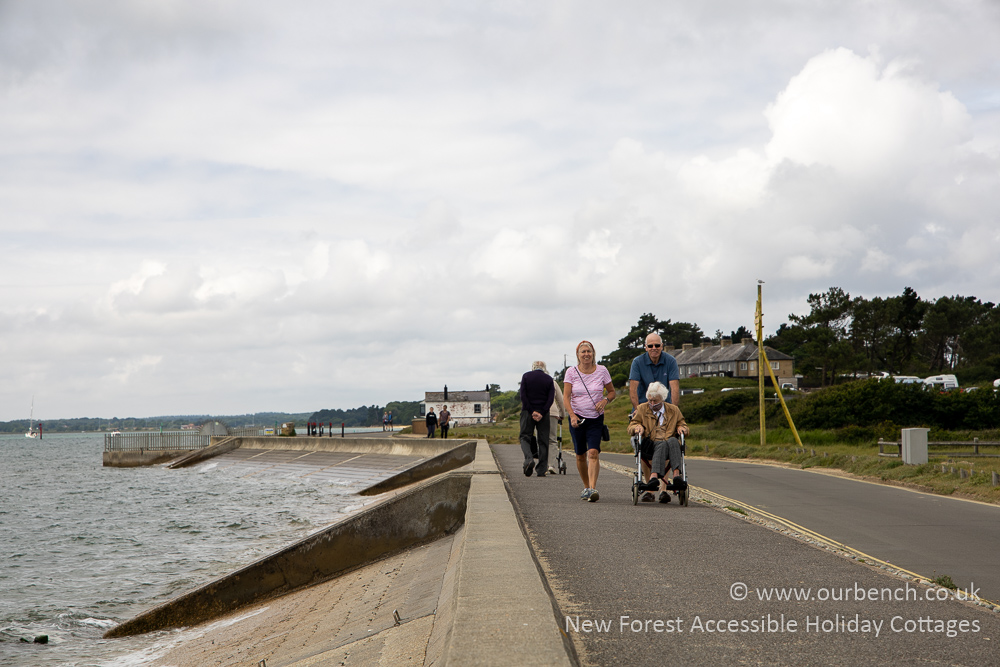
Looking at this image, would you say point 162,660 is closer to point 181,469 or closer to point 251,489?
point 251,489

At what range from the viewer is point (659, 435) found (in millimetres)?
9984

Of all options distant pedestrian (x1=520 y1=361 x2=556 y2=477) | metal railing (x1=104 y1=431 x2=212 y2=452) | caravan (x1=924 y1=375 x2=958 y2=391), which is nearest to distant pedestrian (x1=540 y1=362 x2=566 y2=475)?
distant pedestrian (x1=520 y1=361 x2=556 y2=477)

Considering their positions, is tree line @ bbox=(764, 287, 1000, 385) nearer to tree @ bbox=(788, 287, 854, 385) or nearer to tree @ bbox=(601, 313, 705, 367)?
tree @ bbox=(788, 287, 854, 385)

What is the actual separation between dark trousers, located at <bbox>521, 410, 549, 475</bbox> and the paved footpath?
5.73m

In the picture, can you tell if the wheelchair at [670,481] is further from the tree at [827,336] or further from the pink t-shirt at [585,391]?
the tree at [827,336]

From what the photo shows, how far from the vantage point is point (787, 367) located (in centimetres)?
11319

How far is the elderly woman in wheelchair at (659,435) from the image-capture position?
9906 millimetres

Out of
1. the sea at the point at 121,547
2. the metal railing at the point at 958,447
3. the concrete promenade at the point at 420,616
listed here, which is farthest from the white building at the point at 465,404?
the concrete promenade at the point at 420,616

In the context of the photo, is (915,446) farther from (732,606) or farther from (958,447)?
(732,606)

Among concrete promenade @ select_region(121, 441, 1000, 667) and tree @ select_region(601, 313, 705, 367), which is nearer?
concrete promenade @ select_region(121, 441, 1000, 667)

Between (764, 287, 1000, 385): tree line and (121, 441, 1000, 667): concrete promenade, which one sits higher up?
(764, 287, 1000, 385): tree line

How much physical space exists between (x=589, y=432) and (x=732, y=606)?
5434 mm

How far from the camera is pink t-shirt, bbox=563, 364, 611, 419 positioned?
10.4m

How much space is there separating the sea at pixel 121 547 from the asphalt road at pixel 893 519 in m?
8.76
